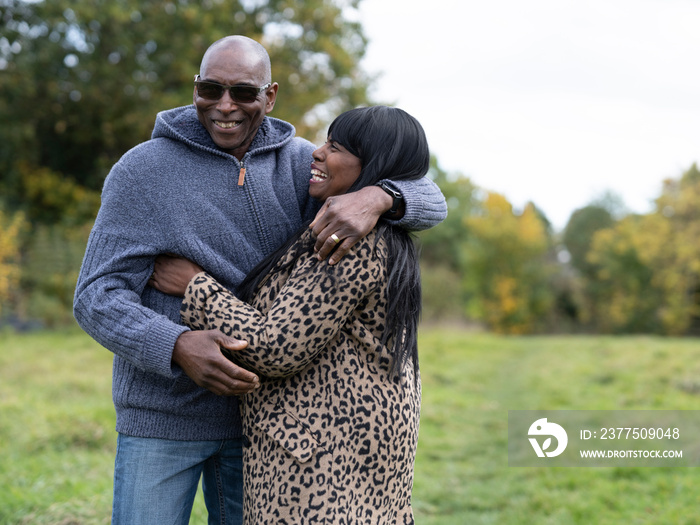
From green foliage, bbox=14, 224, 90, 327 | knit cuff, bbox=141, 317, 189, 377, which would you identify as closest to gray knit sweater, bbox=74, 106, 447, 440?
knit cuff, bbox=141, 317, 189, 377

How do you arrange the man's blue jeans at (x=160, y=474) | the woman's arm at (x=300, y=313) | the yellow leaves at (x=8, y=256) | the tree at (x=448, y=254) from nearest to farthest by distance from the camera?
the woman's arm at (x=300, y=313) < the man's blue jeans at (x=160, y=474) < the yellow leaves at (x=8, y=256) < the tree at (x=448, y=254)

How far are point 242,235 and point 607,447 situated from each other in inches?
241

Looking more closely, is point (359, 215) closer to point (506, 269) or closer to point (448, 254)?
point (506, 269)

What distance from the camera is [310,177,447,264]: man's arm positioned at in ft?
6.68

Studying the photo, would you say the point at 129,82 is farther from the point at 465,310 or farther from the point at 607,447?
the point at 465,310

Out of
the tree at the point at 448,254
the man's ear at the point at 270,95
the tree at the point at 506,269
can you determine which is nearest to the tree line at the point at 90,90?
the tree at the point at 448,254

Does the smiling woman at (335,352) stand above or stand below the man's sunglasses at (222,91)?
below

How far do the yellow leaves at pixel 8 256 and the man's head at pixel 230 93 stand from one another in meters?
13.0

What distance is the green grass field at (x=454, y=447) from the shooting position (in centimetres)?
479

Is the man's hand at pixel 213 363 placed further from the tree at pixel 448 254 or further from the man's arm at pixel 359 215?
the tree at pixel 448 254

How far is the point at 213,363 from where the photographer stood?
2062mm

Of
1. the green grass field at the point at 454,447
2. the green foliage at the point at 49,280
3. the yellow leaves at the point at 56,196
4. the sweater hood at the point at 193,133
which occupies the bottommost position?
the green grass field at the point at 454,447

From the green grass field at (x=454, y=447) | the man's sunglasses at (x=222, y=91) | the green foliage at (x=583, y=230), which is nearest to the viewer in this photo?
the man's sunglasses at (x=222, y=91)

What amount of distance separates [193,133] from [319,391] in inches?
42.8
